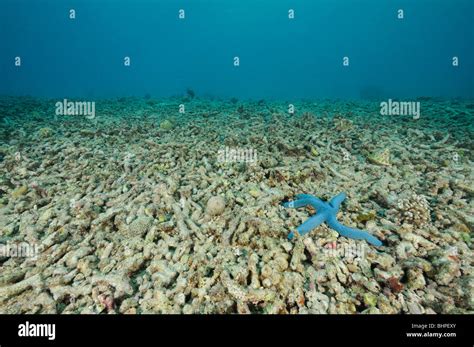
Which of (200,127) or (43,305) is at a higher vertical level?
(200,127)

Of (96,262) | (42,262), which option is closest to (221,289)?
(96,262)

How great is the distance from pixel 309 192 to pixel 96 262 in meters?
4.63

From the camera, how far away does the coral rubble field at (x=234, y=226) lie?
3908 mm

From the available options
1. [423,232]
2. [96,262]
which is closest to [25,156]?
[96,262]

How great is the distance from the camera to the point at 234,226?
5.09 metres

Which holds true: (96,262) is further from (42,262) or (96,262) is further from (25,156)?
(25,156)

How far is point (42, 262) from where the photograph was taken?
4727 mm

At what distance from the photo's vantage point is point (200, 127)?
12.0 meters

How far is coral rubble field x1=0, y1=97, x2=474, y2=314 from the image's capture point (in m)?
3.91

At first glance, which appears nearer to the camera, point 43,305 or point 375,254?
point 43,305
